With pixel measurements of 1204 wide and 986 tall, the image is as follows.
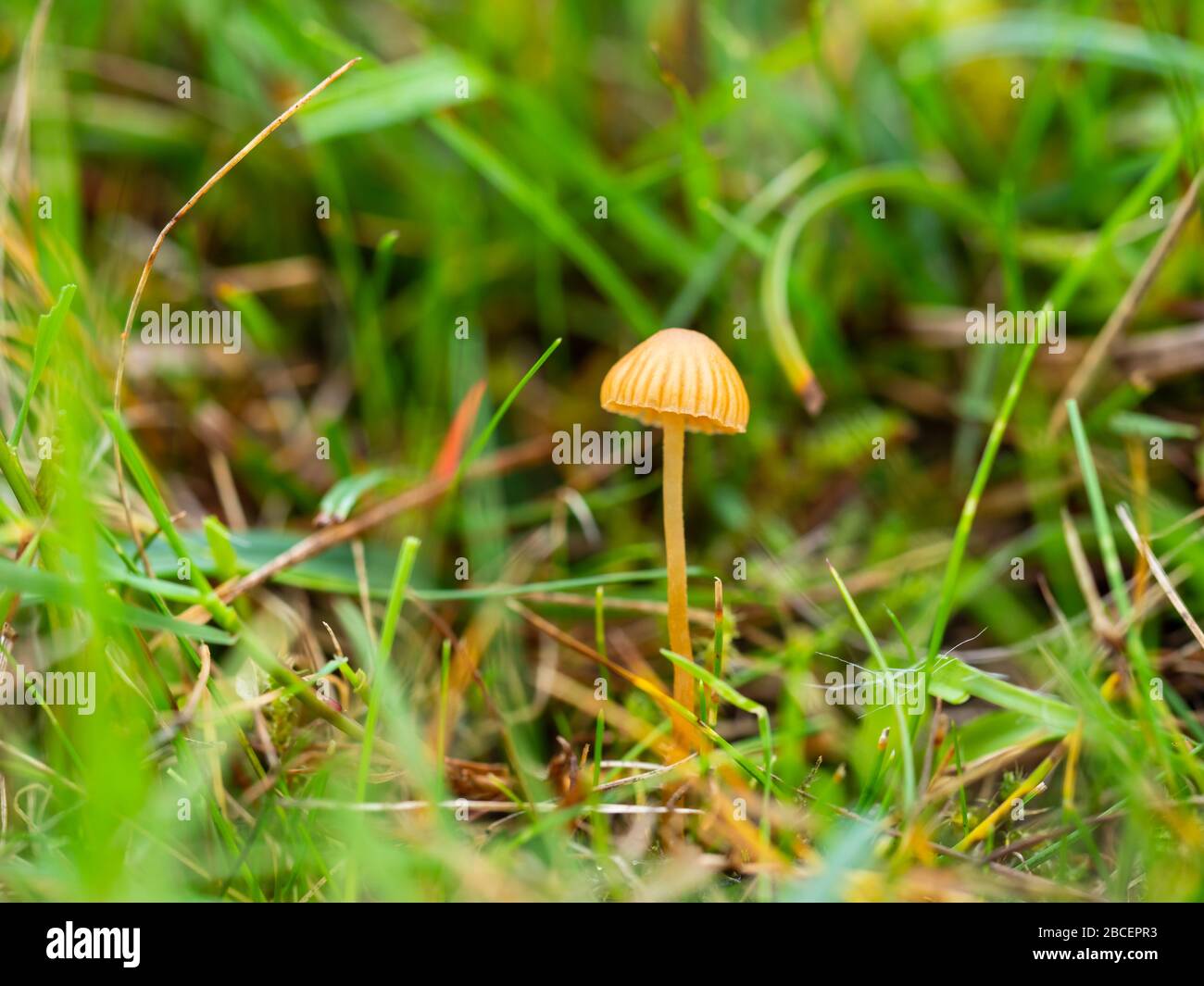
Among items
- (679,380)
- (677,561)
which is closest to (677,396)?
(679,380)

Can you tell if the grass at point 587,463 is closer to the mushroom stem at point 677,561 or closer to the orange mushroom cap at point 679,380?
the mushroom stem at point 677,561

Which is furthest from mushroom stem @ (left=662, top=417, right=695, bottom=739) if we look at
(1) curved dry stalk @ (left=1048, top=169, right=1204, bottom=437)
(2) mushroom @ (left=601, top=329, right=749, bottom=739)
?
(1) curved dry stalk @ (left=1048, top=169, right=1204, bottom=437)

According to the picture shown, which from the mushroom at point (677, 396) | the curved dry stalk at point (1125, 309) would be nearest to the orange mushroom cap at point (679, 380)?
the mushroom at point (677, 396)

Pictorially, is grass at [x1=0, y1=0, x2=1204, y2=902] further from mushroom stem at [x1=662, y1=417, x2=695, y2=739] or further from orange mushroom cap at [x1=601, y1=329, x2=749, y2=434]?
orange mushroom cap at [x1=601, y1=329, x2=749, y2=434]

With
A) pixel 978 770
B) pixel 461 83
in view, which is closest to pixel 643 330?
pixel 461 83

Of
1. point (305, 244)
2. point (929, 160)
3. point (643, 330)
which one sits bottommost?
point (643, 330)
